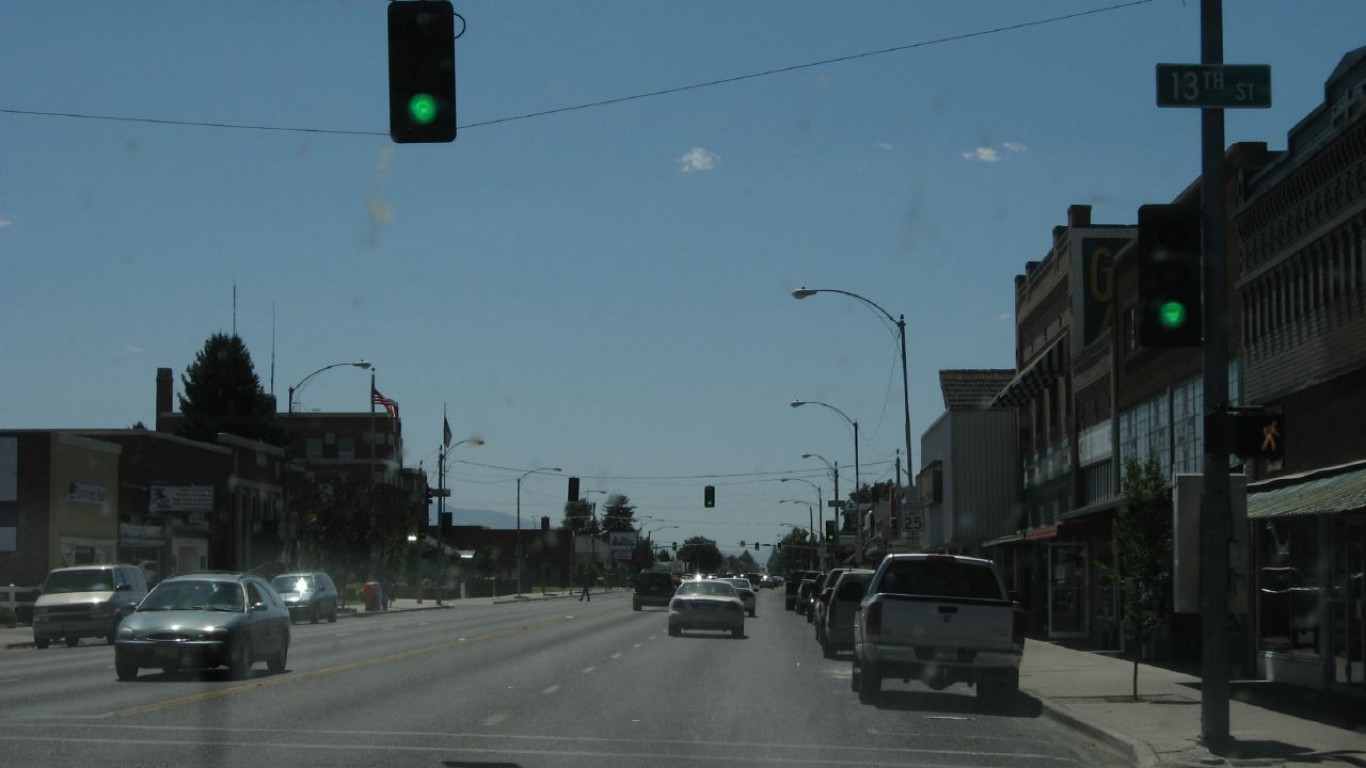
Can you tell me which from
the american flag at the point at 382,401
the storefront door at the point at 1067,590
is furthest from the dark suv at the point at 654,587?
the storefront door at the point at 1067,590

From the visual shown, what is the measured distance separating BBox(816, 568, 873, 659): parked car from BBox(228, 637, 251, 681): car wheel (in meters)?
12.7

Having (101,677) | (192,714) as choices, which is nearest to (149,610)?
(101,677)

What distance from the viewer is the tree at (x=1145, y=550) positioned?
69.2ft

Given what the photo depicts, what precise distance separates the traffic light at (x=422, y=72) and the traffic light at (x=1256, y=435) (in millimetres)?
7574

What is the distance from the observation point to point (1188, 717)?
18516mm

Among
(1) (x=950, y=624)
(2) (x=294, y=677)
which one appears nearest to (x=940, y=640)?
(1) (x=950, y=624)

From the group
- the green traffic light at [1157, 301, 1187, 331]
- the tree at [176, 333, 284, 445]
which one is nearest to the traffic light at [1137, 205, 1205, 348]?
the green traffic light at [1157, 301, 1187, 331]

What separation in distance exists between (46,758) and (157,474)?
53336 mm

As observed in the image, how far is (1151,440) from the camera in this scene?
106 feet

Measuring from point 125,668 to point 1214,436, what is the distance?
1497 cm

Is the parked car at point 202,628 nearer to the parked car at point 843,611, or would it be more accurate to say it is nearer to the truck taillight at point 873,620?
the truck taillight at point 873,620

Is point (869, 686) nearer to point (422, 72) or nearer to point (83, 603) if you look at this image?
point (422, 72)

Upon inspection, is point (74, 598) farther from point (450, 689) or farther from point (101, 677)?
point (450, 689)

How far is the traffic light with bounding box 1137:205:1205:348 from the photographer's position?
48.7 ft
